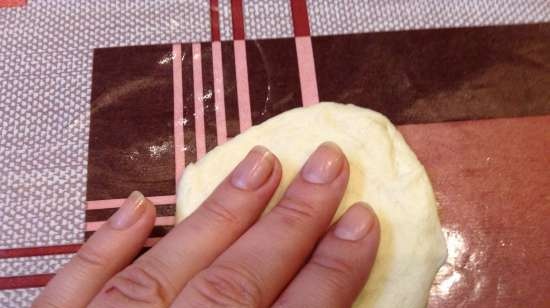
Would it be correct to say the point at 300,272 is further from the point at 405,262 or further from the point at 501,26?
the point at 501,26

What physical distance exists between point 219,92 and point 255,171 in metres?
0.27

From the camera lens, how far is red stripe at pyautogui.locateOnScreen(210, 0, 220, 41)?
98 cm

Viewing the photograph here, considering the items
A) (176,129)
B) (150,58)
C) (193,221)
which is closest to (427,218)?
(193,221)

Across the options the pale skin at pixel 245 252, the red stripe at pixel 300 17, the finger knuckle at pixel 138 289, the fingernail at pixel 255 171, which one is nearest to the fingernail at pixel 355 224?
the pale skin at pixel 245 252

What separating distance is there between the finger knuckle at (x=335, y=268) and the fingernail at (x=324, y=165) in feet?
0.34

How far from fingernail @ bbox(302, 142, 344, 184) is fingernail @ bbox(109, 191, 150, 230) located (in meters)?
0.23

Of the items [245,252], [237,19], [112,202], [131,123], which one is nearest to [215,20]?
[237,19]

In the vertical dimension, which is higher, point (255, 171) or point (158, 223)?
point (255, 171)

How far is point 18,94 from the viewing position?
95 centimetres

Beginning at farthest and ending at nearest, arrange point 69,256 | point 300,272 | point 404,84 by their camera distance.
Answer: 1. point 404,84
2. point 69,256
3. point 300,272

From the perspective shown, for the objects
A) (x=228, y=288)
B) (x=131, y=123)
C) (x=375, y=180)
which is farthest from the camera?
(x=131, y=123)

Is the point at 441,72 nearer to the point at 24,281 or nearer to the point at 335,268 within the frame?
the point at 335,268

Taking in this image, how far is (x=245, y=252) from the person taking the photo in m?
0.67

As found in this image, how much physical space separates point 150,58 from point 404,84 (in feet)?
1.53
